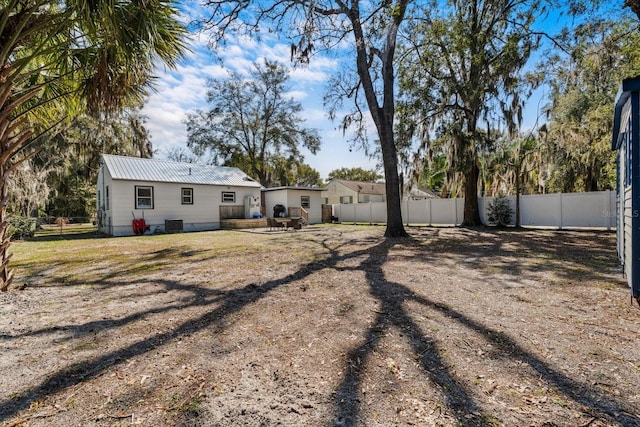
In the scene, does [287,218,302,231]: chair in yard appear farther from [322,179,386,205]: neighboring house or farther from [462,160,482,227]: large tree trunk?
[322,179,386,205]: neighboring house

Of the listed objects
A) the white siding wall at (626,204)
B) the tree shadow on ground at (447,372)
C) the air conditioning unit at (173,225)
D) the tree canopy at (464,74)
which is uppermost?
the tree canopy at (464,74)

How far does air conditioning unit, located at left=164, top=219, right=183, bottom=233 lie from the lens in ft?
51.2

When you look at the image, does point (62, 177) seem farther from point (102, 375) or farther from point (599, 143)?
point (599, 143)

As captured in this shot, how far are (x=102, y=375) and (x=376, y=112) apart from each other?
11.2m

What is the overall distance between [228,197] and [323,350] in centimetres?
1672

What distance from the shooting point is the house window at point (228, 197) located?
1817 cm

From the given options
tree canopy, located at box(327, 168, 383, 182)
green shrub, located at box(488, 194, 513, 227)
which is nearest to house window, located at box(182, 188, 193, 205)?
green shrub, located at box(488, 194, 513, 227)

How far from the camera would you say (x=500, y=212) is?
15.3m

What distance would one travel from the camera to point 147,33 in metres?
4.24

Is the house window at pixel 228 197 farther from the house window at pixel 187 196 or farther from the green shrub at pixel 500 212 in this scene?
the green shrub at pixel 500 212

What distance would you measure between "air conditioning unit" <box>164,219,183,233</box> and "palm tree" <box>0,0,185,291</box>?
35.6 feet

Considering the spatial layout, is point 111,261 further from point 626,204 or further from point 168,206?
point 626,204

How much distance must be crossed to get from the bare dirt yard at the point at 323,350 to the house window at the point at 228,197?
12807mm

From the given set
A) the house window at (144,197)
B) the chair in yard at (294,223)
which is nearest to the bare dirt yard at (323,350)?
the chair in yard at (294,223)
